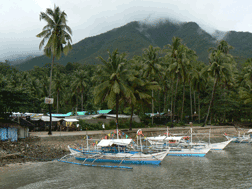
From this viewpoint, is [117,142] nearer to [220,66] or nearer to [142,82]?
[142,82]

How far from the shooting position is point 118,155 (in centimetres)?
2280

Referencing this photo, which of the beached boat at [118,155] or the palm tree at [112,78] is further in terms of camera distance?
the palm tree at [112,78]

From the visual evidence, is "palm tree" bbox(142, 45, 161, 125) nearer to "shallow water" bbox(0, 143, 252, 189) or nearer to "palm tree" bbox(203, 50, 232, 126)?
"palm tree" bbox(203, 50, 232, 126)

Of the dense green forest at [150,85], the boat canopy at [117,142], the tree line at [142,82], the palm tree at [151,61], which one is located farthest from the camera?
the palm tree at [151,61]

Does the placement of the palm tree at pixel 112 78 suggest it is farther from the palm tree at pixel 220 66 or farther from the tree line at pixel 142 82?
the palm tree at pixel 220 66

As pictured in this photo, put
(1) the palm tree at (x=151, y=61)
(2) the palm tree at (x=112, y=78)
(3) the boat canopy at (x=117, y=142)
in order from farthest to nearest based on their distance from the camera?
(1) the palm tree at (x=151, y=61) → (2) the palm tree at (x=112, y=78) → (3) the boat canopy at (x=117, y=142)

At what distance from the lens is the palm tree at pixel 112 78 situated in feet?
122

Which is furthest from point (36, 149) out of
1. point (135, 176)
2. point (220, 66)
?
point (220, 66)

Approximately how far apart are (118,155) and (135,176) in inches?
189

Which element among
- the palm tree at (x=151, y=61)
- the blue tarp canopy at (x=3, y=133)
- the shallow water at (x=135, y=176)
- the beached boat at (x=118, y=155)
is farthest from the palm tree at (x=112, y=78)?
the shallow water at (x=135, y=176)

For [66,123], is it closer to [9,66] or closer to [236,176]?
[236,176]

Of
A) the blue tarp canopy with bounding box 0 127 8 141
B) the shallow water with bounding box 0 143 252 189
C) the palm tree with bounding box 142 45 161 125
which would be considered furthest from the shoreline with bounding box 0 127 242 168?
the palm tree with bounding box 142 45 161 125

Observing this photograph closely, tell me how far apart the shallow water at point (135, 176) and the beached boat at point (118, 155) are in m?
0.83

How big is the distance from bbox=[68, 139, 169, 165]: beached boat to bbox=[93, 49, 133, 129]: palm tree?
1407 cm
